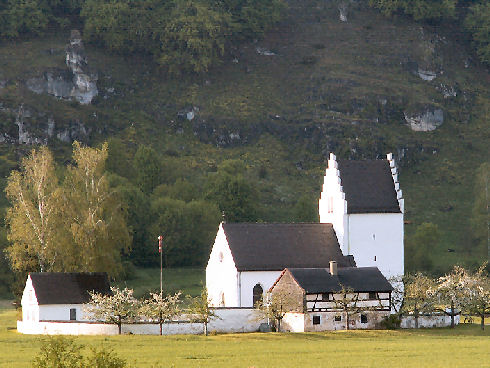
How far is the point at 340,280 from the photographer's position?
85500 millimetres

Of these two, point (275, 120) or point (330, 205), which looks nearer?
point (330, 205)

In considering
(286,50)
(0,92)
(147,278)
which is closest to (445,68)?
(286,50)

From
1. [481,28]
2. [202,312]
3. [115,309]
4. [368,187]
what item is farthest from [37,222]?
[481,28]

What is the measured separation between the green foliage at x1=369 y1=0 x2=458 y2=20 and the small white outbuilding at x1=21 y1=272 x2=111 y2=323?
114016 mm

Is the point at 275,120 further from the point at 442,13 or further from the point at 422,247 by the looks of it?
the point at 422,247

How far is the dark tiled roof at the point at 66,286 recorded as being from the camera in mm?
88750

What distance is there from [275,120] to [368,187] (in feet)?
244

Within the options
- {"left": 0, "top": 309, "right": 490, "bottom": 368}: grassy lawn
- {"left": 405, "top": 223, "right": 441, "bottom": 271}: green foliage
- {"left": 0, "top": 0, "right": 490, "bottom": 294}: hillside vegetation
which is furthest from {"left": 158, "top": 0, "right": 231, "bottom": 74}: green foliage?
{"left": 0, "top": 309, "right": 490, "bottom": 368}: grassy lawn

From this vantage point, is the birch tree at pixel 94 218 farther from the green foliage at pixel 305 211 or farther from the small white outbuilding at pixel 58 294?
the green foliage at pixel 305 211

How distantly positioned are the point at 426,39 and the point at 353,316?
111 m

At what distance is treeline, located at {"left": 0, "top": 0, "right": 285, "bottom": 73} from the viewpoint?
182m

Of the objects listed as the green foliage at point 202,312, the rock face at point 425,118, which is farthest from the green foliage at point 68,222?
the rock face at point 425,118

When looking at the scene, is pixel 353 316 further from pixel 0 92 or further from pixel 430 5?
pixel 430 5

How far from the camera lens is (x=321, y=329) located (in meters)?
83.7
